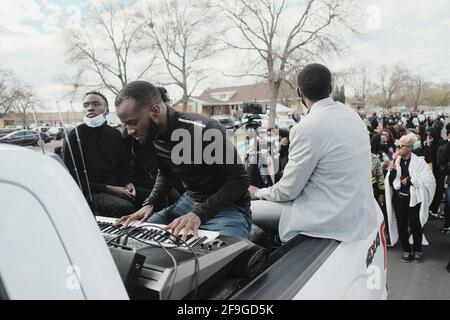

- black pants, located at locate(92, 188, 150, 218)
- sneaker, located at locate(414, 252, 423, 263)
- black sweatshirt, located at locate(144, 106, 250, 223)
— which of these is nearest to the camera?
black sweatshirt, located at locate(144, 106, 250, 223)

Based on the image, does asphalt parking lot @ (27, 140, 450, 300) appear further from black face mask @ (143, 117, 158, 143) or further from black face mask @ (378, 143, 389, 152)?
black face mask @ (378, 143, 389, 152)

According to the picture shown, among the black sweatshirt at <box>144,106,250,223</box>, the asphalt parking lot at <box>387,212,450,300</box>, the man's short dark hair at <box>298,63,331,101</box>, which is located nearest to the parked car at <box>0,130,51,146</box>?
the black sweatshirt at <box>144,106,250,223</box>

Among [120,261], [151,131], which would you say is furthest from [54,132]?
[120,261]

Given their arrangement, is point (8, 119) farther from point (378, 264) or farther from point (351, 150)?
point (378, 264)

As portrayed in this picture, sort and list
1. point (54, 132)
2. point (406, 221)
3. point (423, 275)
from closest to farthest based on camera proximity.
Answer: point (54, 132)
point (423, 275)
point (406, 221)

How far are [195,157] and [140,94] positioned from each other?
504mm

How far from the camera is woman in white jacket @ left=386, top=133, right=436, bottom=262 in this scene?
16.4ft

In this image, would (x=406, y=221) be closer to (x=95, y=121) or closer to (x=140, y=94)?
(x=95, y=121)

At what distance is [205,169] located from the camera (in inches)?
91.2

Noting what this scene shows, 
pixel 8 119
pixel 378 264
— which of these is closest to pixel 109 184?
pixel 8 119

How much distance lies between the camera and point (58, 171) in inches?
38.1

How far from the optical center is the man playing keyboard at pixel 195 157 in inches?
81.5

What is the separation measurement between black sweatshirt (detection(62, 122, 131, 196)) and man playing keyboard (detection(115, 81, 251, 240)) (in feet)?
4.45

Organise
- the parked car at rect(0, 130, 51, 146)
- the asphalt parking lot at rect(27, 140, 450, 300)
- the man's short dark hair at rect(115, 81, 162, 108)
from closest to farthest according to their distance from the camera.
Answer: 1. the parked car at rect(0, 130, 51, 146)
2. the man's short dark hair at rect(115, 81, 162, 108)
3. the asphalt parking lot at rect(27, 140, 450, 300)
